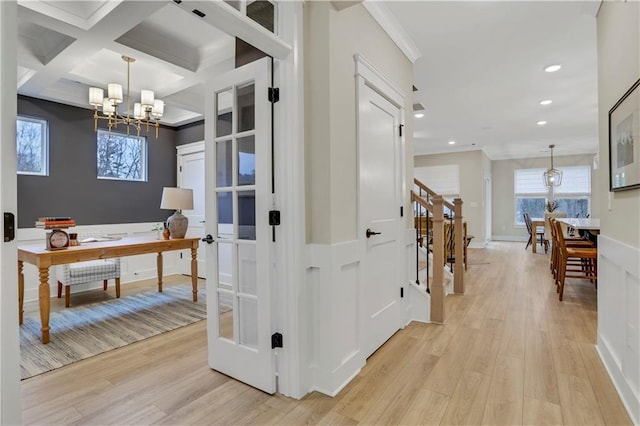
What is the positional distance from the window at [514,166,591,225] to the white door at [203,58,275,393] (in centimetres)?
1030

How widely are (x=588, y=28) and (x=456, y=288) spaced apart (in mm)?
2910

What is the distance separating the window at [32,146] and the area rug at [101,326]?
5.96ft

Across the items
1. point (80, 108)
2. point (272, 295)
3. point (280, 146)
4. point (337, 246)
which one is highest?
point (80, 108)

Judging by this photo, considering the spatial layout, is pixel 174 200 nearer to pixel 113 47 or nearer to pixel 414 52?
pixel 113 47

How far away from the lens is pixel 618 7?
197 centimetres

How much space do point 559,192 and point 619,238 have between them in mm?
9237

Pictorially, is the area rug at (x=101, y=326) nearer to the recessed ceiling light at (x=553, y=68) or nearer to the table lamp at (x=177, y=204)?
the table lamp at (x=177, y=204)

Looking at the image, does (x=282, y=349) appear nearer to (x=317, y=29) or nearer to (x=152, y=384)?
(x=152, y=384)

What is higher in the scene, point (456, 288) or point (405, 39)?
point (405, 39)

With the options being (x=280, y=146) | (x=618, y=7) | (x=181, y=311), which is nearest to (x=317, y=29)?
(x=280, y=146)

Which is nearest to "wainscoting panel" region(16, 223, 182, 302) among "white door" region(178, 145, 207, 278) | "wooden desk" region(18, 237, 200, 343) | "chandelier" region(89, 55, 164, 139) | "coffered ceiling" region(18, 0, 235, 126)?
→ "white door" region(178, 145, 207, 278)

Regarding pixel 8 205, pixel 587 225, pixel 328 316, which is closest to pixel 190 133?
pixel 328 316

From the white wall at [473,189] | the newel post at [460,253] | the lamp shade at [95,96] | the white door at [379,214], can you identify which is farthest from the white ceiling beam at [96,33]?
the white wall at [473,189]

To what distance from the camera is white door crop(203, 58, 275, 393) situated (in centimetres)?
194
